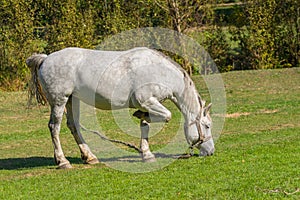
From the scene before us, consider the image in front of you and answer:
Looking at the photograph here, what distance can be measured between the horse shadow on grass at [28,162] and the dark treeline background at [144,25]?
14.7 metres

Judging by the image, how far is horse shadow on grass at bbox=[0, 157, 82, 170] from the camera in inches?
516

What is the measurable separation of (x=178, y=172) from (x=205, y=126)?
139cm

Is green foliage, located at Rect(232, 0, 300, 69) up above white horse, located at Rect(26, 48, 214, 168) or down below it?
below

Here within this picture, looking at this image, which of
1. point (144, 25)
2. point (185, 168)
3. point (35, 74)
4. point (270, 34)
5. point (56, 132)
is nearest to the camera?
point (185, 168)

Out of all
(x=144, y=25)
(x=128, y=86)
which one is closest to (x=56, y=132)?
(x=128, y=86)

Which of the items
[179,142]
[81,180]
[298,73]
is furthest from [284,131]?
[298,73]

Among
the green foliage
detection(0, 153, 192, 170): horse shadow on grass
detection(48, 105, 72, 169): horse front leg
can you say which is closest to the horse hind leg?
detection(0, 153, 192, 170): horse shadow on grass

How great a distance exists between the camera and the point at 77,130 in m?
13.0

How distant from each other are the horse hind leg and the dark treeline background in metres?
15.8

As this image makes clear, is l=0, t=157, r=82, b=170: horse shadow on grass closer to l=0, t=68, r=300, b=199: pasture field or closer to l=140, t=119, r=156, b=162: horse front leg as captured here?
l=0, t=68, r=300, b=199: pasture field

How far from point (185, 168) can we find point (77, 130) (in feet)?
8.21

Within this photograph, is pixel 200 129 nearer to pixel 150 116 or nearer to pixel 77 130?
pixel 150 116

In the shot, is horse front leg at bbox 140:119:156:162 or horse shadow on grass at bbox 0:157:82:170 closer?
horse front leg at bbox 140:119:156:162

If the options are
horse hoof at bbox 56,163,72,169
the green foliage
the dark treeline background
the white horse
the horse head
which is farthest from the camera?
the green foliage
